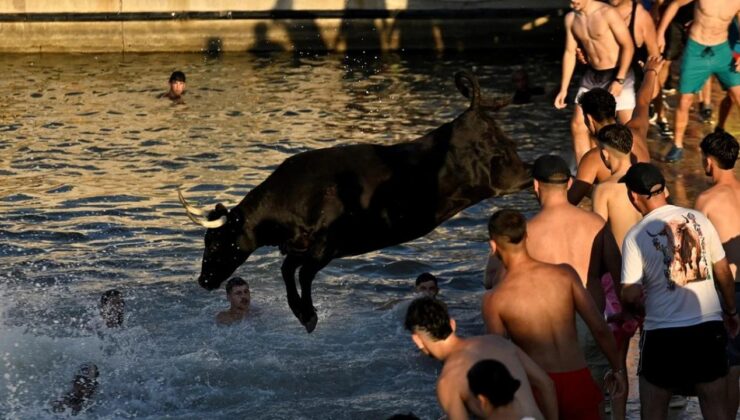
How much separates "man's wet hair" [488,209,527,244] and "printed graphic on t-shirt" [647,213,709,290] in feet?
2.82

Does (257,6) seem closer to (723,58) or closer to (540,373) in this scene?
(723,58)

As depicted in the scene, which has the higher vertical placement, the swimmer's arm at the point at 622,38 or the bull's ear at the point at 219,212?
the swimmer's arm at the point at 622,38

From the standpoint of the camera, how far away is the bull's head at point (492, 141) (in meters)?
10.2

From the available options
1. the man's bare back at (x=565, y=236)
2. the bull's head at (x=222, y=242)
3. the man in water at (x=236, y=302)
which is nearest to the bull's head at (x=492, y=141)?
the man's bare back at (x=565, y=236)

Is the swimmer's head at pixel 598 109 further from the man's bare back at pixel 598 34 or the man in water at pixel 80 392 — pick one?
the man in water at pixel 80 392

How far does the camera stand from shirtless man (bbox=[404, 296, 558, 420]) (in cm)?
663

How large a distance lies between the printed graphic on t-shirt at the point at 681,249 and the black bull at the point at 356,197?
8.15 feet

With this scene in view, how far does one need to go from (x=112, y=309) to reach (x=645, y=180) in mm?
6272

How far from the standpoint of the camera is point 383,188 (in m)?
9.95

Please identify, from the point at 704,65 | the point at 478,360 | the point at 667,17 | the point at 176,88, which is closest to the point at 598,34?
the point at 704,65

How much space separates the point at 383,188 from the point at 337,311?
353 centimetres

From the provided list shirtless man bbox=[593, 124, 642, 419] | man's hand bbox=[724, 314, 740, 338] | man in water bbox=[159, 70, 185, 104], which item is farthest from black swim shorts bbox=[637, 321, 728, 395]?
man in water bbox=[159, 70, 185, 104]

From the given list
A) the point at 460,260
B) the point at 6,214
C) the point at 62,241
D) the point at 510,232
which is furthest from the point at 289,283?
the point at 6,214

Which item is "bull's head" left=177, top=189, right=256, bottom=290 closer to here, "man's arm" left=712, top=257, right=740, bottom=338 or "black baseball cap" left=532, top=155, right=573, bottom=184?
"black baseball cap" left=532, top=155, right=573, bottom=184
